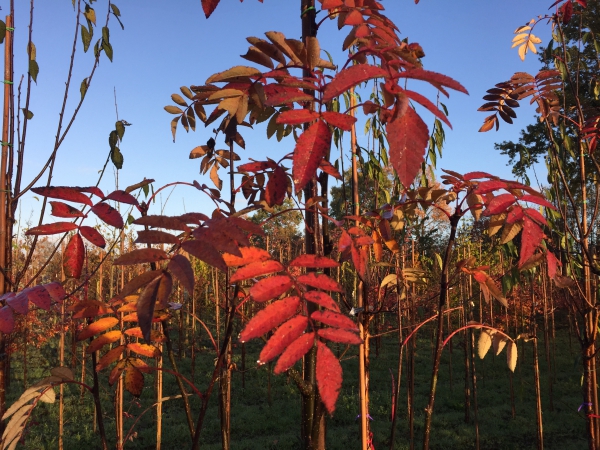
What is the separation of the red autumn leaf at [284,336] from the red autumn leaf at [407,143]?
25 centimetres

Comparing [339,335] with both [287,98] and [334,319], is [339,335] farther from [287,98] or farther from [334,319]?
[287,98]

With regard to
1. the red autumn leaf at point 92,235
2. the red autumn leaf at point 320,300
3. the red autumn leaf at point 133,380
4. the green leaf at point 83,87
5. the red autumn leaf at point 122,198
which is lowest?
the red autumn leaf at point 133,380

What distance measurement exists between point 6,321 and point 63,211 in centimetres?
20

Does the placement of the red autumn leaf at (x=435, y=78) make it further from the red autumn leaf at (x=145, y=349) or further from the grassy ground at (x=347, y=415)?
the grassy ground at (x=347, y=415)

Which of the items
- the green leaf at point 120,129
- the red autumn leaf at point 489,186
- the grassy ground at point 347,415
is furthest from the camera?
the grassy ground at point 347,415

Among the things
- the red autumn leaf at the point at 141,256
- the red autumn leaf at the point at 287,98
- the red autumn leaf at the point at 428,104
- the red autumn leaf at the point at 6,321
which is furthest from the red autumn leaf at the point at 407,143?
the red autumn leaf at the point at 6,321

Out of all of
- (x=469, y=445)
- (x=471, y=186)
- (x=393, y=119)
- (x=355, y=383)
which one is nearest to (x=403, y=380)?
(x=355, y=383)

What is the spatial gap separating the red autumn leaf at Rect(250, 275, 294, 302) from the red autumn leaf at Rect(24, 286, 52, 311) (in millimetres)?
339

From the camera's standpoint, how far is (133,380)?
0.92 m

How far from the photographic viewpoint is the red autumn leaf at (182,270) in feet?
1.69

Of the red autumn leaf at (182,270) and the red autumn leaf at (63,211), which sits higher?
the red autumn leaf at (63,211)

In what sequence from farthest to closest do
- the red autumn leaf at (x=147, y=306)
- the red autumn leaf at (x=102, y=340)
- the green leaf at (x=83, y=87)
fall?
the green leaf at (x=83, y=87) < the red autumn leaf at (x=102, y=340) < the red autumn leaf at (x=147, y=306)

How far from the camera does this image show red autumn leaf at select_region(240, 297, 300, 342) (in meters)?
0.58

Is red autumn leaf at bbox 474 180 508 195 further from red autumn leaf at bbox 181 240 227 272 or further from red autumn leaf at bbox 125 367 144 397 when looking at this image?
red autumn leaf at bbox 125 367 144 397
